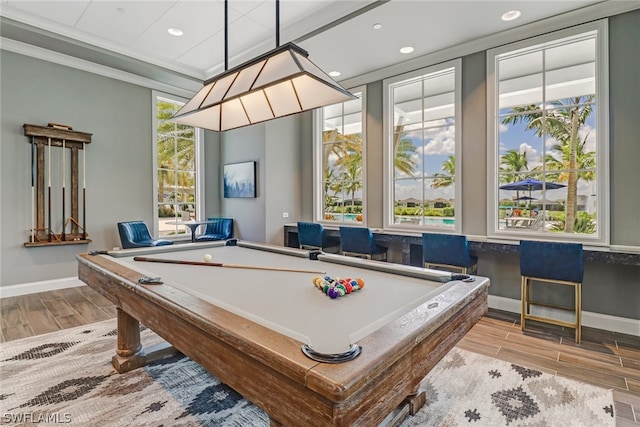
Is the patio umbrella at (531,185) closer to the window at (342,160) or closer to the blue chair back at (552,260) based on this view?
the blue chair back at (552,260)

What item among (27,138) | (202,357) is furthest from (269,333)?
(27,138)

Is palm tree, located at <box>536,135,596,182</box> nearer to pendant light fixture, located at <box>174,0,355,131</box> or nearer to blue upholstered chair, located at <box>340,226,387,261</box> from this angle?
blue upholstered chair, located at <box>340,226,387,261</box>

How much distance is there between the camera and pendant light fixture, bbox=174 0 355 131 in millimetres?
2059

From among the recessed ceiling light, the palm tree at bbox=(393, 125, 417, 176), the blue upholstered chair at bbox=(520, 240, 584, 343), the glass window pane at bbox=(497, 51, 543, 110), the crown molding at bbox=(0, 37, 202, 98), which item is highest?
the crown molding at bbox=(0, 37, 202, 98)

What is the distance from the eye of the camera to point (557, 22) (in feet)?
11.1

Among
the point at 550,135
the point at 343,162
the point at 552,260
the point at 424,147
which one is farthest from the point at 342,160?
the point at 552,260

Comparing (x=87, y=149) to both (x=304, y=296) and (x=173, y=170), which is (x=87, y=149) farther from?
(x=304, y=296)

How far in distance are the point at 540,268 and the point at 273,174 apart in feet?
13.2

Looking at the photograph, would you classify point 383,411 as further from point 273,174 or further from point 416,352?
point 273,174

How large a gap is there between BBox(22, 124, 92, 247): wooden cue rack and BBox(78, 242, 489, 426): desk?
9.75 feet

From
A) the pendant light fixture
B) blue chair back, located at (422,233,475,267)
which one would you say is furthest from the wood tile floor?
the pendant light fixture

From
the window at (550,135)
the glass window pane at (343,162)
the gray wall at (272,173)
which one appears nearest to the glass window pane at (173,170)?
the gray wall at (272,173)

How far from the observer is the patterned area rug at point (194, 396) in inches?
71.6

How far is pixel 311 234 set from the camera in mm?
4688
